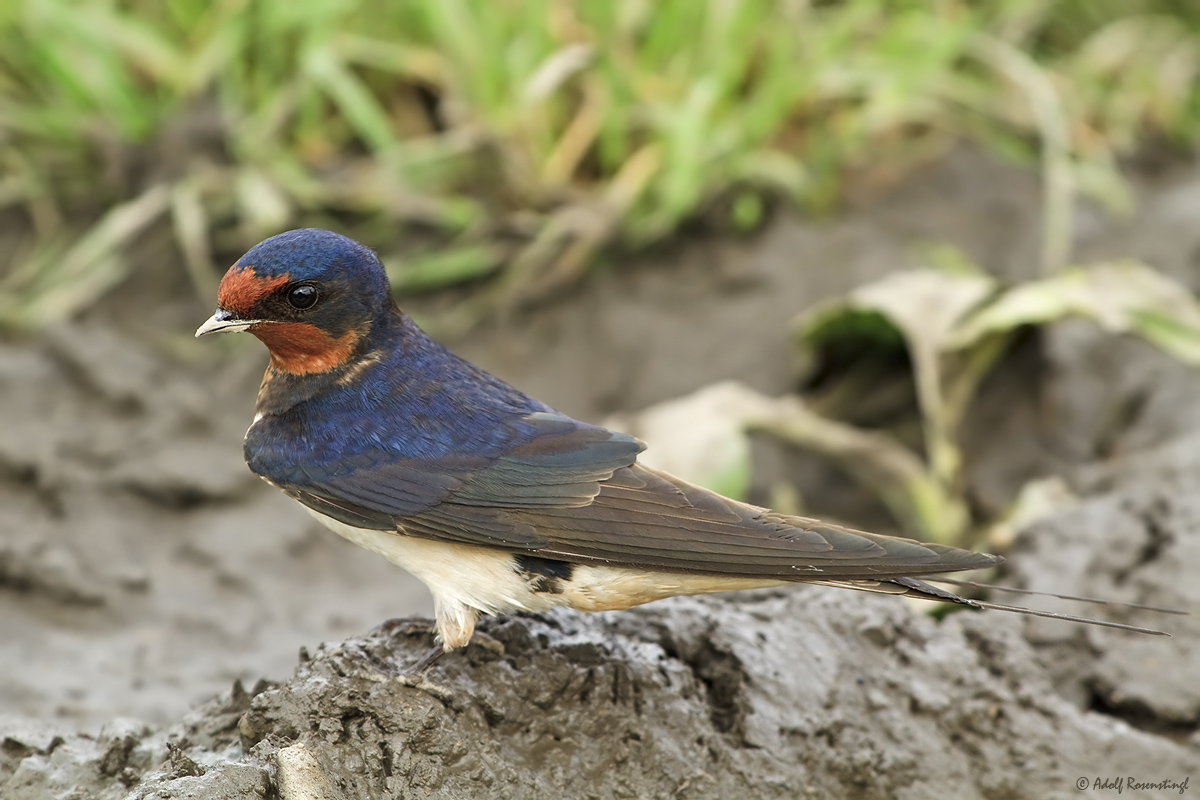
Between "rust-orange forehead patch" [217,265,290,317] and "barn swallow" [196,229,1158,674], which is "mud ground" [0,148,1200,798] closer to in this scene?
"barn swallow" [196,229,1158,674]

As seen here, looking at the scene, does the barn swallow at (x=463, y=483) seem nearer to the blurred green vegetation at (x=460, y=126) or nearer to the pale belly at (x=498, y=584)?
the pale belly at (x=498, y=584)

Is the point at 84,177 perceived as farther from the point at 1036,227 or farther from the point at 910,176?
the point at 1036,227

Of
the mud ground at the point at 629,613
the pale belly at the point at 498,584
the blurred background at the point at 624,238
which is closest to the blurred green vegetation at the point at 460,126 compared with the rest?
the blurred background at the point at 624,238

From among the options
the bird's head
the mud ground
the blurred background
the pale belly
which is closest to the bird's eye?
the bird's head

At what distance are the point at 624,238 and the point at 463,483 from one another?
7.95 feet

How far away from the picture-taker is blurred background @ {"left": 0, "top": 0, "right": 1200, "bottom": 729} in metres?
3.72

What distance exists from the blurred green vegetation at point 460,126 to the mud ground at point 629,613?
184 millimetres

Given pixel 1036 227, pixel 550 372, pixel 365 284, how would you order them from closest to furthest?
1. pixel 365 284
2. pixel 550 372
3. pixel 1036 227

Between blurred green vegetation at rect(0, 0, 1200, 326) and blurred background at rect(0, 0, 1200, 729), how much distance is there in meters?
0.01

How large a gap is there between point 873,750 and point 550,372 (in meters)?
2.23

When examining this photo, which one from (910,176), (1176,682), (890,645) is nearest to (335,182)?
(910,176)

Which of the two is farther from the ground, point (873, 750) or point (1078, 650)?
point (1078, 650)

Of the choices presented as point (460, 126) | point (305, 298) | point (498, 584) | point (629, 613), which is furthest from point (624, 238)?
point (498, 584)

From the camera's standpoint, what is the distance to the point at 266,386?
245 cm
